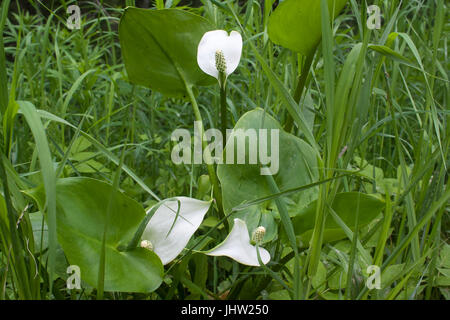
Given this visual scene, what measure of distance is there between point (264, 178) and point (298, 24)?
217mm

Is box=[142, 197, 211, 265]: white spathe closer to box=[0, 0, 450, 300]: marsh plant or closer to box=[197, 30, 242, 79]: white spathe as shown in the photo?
box=[0, 0, 450, 300]: marsh plant

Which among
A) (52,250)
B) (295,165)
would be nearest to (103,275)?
(52,250)

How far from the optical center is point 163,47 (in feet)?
2.23

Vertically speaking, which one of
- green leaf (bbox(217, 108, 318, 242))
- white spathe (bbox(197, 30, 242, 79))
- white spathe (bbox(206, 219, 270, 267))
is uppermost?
white spathe (bbox(197, 30, 242, 79))

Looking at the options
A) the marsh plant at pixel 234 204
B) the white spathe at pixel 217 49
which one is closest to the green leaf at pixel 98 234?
the marsh plant at pixel 234 204

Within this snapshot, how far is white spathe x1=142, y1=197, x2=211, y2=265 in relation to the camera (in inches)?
21.3

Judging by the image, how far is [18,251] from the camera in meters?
0.45

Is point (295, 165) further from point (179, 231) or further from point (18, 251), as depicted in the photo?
point (18, 251)

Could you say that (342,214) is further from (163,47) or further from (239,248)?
(163,47)

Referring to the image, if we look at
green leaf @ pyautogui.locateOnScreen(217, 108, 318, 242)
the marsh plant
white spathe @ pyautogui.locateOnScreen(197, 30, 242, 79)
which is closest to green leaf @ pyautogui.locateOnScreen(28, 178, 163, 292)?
the marsh plant

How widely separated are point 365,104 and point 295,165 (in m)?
0.12

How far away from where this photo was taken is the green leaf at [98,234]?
0.49 m

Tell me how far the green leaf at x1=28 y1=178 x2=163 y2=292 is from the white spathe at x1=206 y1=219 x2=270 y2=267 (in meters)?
0.07

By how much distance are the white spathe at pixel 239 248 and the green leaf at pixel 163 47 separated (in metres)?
0.28
